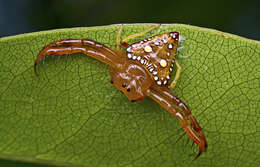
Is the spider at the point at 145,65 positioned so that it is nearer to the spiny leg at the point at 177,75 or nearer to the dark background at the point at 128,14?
the spiny leg at the point at 177,75

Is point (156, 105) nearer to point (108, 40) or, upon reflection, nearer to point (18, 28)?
point (108, 40)

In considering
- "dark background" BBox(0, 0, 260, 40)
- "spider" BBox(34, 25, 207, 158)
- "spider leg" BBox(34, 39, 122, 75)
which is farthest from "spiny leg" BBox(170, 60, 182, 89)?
"dark background" BBox(0, 0, 260, 40)

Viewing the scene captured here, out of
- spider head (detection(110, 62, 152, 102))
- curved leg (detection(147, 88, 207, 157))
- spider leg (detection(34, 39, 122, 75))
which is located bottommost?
curved leg (detection(147, 88, 207, 157))

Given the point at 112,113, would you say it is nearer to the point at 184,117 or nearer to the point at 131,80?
the point at 131,80

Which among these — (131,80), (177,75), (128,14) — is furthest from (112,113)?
(128,14)

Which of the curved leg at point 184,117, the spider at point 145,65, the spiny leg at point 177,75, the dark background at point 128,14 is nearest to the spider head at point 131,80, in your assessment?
the spider at point 145,65

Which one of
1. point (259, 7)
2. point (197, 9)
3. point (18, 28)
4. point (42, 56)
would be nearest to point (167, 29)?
point (42, 56)

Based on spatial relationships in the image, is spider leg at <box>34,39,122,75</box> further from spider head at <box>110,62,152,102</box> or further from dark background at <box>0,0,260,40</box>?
dark background at <box>0,0,260,40</box>
